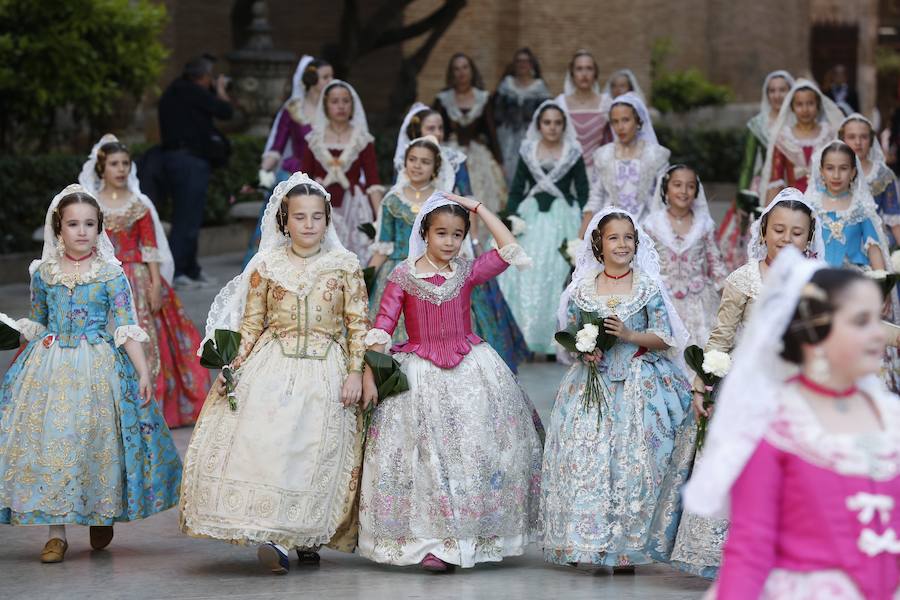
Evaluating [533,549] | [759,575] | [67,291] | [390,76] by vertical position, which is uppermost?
[390,76]

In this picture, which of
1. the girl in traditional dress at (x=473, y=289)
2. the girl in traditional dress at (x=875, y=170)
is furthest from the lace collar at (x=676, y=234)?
the girl in traditional dress at (x=875, y=170)

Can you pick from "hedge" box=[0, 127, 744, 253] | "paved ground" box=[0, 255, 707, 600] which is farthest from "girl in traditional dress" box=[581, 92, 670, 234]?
"paved ground" box=[0, 255, 707, 600]

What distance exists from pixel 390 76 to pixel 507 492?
1796 centimetres

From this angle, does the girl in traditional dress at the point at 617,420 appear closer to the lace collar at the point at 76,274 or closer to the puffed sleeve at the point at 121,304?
the puffed sleeve at the point at 121,304

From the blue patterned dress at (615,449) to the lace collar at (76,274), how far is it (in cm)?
199

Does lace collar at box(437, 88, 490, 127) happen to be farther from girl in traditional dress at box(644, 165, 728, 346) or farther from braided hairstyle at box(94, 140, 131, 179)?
braided hairstyle at box(94, 140, 131, 179)

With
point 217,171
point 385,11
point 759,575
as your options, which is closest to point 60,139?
point 217,171

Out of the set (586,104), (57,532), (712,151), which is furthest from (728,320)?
(712,151)

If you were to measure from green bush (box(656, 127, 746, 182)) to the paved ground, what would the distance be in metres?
18.4

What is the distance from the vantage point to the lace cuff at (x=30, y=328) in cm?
725

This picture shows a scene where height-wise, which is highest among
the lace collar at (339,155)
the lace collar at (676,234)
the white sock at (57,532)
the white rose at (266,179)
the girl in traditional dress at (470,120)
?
the girl in traditional dress at (470,120)

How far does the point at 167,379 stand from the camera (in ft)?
32.0

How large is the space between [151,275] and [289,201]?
257 cm

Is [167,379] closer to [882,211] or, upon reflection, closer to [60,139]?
[882,211]
